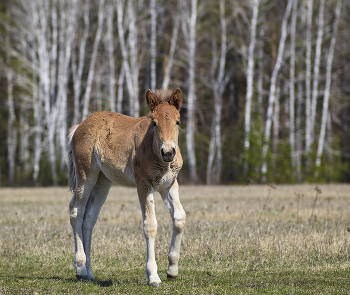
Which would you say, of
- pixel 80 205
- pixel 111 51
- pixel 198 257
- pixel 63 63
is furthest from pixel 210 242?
pixel 63 63

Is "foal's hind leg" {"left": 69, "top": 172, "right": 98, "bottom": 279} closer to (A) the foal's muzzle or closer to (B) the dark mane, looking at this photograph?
(B) the dark mane

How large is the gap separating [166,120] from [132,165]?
108cm

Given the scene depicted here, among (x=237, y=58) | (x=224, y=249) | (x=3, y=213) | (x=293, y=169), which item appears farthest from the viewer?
(x=237, y=58)

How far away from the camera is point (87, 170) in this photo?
742 centimetres

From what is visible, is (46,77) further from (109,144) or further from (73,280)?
(73,280)

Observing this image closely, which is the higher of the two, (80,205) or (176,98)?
(176,98)

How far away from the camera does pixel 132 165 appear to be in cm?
670

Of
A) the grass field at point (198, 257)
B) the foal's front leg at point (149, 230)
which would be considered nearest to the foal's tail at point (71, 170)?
the grass field at point (198, 257)

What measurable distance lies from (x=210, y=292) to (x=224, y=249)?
2419 millimetres

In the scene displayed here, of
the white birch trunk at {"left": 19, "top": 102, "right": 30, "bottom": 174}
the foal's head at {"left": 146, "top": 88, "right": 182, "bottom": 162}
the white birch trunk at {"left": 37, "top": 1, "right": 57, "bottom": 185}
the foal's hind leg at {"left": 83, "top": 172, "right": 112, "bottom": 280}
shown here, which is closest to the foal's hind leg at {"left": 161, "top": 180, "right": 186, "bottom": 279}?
the foal's head at {"left": 146, "top": 88, "right": 182, "bottom": 162}

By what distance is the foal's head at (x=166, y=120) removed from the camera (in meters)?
5.62

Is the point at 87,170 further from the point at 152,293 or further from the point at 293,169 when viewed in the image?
the point at 293,169

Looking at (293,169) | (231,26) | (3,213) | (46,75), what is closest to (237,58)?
(231,26)

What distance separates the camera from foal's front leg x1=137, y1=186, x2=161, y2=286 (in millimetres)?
6102
